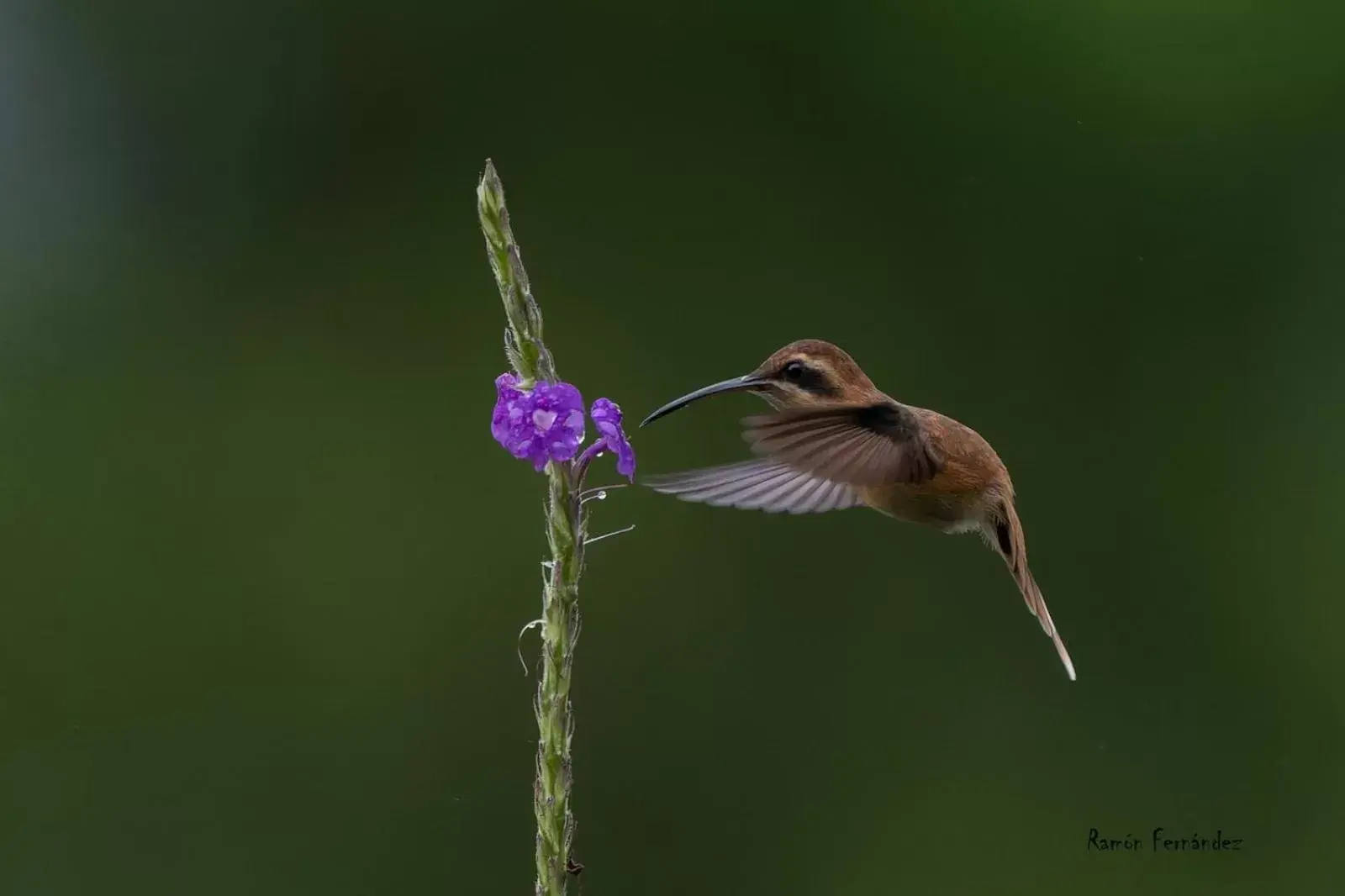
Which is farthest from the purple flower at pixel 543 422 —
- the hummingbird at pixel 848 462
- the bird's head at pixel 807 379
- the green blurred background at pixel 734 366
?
the green blurred background at pixel 734 366

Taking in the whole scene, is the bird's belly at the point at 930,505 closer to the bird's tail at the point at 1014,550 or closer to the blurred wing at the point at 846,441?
the bird's tail at the point at 1014,550

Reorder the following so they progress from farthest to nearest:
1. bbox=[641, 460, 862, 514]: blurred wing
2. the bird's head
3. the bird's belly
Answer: the bird's belly
the bird's head
bbox=[641, 460, 862, 514]: blurred wing

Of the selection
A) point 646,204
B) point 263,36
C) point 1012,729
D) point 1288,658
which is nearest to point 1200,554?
point 1288,658

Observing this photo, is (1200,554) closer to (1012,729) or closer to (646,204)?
(1012,729)

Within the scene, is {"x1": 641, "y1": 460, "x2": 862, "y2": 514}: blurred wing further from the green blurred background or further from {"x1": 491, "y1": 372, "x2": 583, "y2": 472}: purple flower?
the green blurred background

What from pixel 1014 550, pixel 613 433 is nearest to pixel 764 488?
pixel 613 433

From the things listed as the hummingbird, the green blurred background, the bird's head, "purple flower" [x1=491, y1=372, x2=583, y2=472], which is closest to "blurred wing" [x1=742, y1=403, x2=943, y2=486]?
the hummingbird
